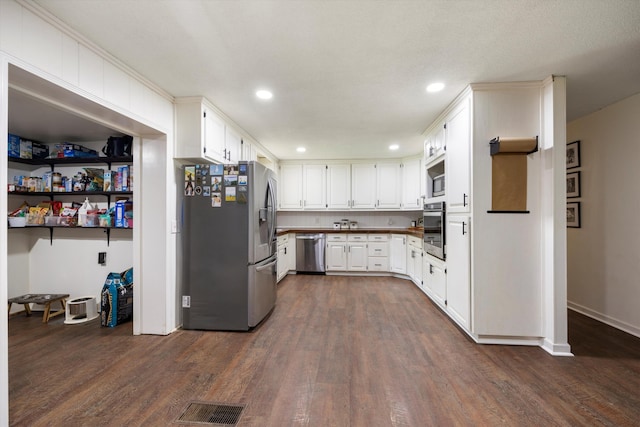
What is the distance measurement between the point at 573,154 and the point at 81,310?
6.11m

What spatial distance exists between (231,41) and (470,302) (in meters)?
2.93

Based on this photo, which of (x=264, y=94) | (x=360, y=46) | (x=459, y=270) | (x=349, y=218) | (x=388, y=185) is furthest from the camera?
(x=349, y=218)

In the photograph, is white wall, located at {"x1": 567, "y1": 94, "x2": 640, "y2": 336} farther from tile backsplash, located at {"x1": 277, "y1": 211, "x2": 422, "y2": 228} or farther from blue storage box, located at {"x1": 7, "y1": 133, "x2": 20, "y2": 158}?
blue storage box, located at {"x1": 7, "y1": 133, "x2": 20, "y2": 158}

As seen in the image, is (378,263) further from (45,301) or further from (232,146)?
(45,301)

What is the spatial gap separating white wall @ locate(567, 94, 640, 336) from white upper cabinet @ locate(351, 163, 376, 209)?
3.03m

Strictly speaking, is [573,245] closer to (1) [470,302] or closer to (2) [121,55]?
(1) [470,302]

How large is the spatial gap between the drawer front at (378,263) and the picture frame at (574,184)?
2838 mm

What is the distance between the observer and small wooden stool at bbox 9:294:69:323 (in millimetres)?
3014

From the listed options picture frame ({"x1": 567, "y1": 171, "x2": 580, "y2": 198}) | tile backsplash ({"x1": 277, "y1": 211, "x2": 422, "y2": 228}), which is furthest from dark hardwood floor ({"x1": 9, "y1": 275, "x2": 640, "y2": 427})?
tile backsplash ({"x1": 277, "y1": 211, "x2": 422, "y2": 228})

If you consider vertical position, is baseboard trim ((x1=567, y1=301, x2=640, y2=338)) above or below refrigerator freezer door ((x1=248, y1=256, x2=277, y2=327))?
below

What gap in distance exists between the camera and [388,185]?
5.52 meters

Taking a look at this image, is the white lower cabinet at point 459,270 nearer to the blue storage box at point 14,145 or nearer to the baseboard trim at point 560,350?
the baseboard trim at point 560,350

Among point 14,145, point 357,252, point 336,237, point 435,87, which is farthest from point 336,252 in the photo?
point 14,145

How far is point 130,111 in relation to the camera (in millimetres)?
2203
